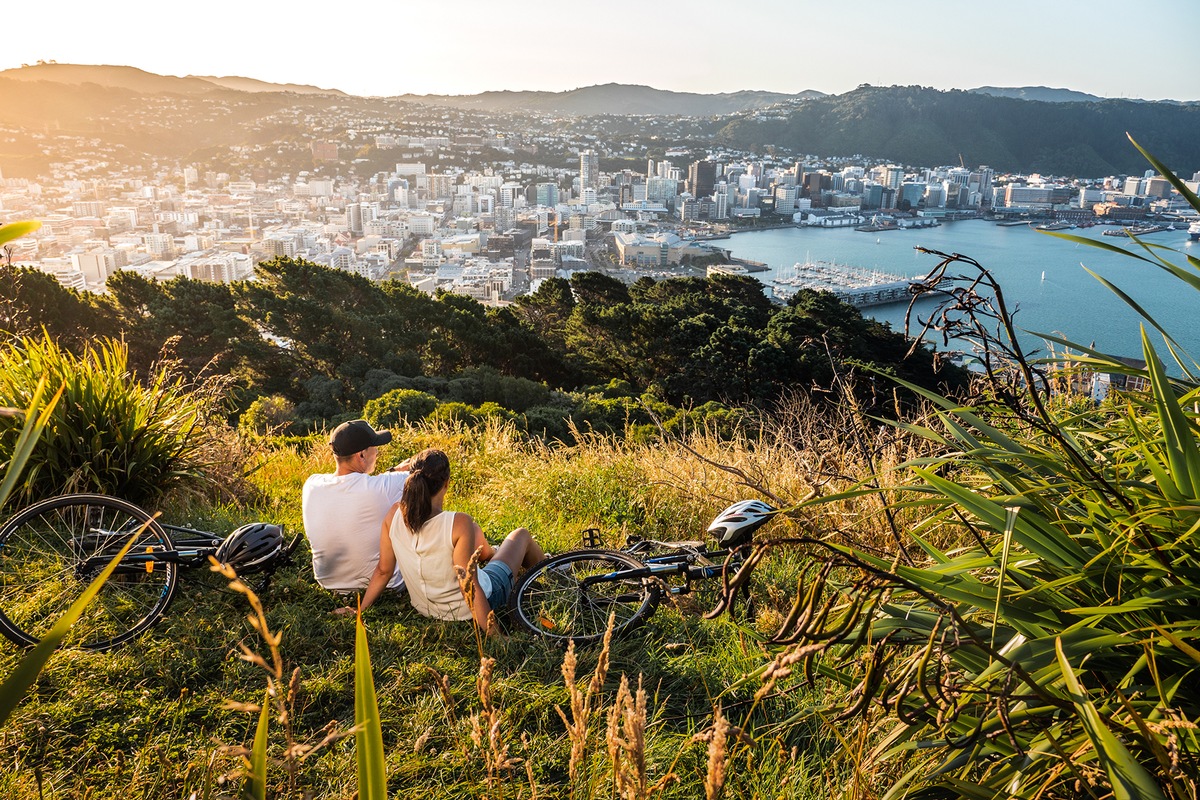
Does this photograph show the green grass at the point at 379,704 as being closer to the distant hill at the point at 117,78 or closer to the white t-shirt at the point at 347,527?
the white t-shirt at the point at 347,527

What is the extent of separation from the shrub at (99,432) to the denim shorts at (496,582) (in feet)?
7.16

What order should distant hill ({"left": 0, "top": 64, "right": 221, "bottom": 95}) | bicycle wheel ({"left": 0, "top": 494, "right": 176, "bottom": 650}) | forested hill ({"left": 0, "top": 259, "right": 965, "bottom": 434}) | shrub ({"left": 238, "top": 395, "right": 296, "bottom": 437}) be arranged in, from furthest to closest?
distant hill ({"left": 0, "top": 64, "right": 221, "bottom": 95}) < forested hill ({"left": 0, "top": 259, "right": 965, "bottom": 434}) < shrub ({"left": 238, "top": 395, "right": 296, "bottom": 437}) < bicycle wheel ({"left": 0, "top": 494, "right": 176, "bottom": 650})

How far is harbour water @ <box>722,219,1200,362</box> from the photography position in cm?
3359

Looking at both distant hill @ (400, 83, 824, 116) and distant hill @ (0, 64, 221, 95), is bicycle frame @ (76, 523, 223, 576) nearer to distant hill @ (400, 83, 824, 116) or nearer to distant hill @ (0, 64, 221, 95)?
distant hill @ (0, 64, 221, 95)

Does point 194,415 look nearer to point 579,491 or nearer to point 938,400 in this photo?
point 579,491

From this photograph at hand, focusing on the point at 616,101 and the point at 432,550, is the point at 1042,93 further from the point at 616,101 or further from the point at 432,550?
the point at 432,550

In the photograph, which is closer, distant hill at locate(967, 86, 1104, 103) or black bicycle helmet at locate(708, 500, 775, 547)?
black bicycle helmet at locate(708, 500, 775, 547)

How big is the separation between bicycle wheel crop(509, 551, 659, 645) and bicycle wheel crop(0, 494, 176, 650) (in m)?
1.39

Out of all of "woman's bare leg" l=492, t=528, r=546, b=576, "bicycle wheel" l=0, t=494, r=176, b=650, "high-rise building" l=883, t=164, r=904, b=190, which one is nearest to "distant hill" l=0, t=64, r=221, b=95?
"high-rise building" l=883, t=164, r=904, b=190

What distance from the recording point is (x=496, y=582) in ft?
9.84

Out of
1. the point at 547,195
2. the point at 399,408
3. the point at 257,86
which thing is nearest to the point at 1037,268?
the point at 399,408

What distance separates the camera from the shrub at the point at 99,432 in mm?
3770

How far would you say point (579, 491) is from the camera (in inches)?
179

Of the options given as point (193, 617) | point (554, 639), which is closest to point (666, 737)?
point (554, 639)
